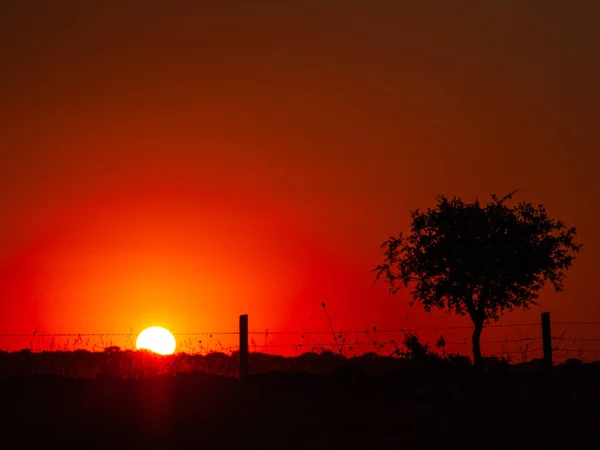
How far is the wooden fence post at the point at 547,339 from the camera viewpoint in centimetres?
2725

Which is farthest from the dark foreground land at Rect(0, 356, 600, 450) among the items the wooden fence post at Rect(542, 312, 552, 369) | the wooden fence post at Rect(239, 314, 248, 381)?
the wooden fence post at Rect(542, 312, 552, 369)

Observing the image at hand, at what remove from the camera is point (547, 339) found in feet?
89.6

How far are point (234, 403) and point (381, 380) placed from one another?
432 cm

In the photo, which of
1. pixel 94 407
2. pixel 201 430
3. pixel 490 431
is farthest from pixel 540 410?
pixel 94 407

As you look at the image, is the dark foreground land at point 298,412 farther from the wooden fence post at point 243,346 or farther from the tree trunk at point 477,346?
the tree trunk at point 477,346

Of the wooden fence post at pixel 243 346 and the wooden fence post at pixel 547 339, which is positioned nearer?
the wooden fence post at pixel 243 346

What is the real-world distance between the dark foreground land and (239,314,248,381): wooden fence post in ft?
1.72

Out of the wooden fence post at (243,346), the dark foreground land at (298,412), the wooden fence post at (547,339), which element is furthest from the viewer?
the wooden fence post at (547,339)

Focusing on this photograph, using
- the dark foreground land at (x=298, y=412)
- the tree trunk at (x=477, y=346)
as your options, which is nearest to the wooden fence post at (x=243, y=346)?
the dark foreground land at (x=298, y=412)

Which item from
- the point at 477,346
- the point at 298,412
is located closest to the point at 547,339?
the point at 477,346

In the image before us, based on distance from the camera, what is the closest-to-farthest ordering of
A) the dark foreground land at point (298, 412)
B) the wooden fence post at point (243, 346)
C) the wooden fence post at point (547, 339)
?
the dark foreground land at point (298, 412) < the wooden fence post at point (243, 346) < the wooden fence post at point (547, 339)

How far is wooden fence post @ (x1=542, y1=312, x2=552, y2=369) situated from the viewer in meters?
27.2

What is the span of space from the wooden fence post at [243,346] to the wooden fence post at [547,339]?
433 inches

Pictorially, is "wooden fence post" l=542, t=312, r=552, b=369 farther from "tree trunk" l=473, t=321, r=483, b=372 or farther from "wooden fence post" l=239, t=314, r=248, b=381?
"wooden fence post" l=239, t=314, r=248, b=381
